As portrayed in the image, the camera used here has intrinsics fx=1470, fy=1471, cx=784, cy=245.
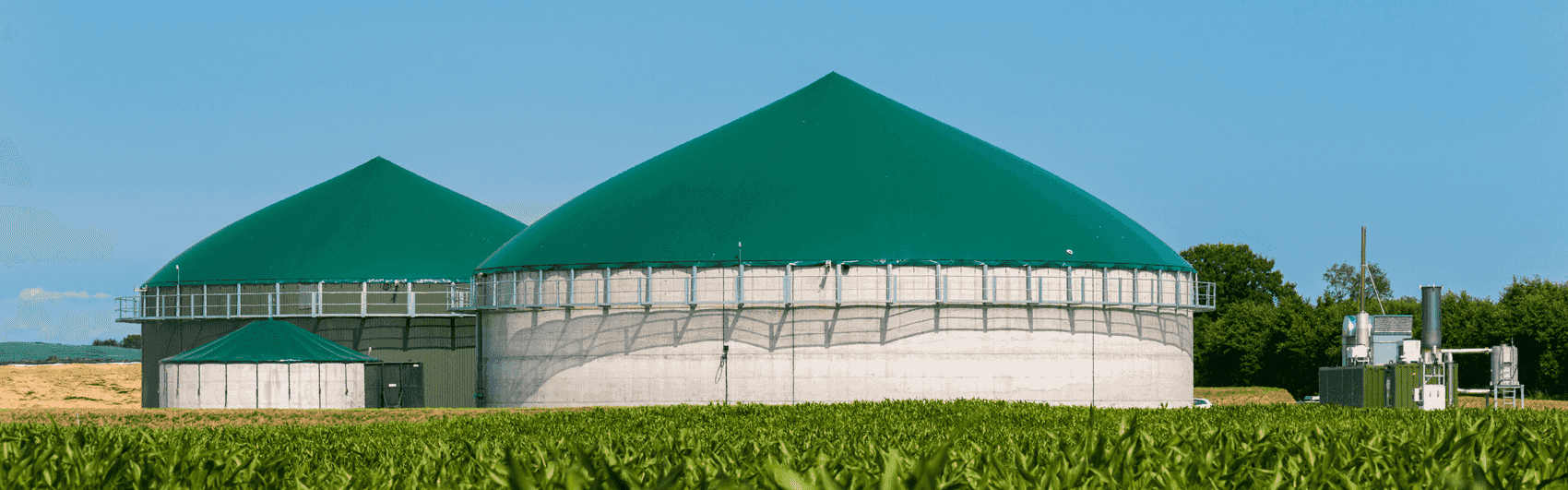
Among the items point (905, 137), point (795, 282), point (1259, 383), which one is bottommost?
point (1259, 383)

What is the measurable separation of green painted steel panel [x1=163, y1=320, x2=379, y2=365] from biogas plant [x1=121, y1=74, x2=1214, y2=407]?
89 centimetres

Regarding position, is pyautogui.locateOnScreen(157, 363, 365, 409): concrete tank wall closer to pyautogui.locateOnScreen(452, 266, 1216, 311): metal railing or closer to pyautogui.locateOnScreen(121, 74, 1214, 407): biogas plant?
pyautogui.locateOnScreen(121, 74, 1214, 407): biogas plant

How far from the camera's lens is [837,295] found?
5212 cm

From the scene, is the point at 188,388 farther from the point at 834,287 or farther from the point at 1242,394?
the point at 1242,394

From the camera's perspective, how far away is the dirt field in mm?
91312

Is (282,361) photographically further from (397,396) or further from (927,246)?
(927,246)

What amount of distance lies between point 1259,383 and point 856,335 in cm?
5255

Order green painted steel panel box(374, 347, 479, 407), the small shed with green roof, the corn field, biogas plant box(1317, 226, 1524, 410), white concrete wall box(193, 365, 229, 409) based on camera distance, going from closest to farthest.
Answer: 1. the corn field
2. biogas plant box(1317, 226, 1524, 410)
3. white concrete wall box(193, 365, 229, 409)
4. the small shed with green roof
5. green painted steel panel box(374, 347, 479, 407)

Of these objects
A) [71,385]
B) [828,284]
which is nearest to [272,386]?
[828,284]

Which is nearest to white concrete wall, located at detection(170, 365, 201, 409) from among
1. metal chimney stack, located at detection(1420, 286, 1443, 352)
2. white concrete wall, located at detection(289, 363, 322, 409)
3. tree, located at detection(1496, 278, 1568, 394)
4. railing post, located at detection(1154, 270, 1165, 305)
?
white concrete wall, located at detection(289, 363, 322, 409)

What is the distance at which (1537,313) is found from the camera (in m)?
77.8

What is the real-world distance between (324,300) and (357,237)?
4359mm

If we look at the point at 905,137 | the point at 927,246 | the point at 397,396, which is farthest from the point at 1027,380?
the point at 397,396

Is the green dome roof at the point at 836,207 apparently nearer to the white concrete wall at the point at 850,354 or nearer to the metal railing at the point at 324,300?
the white concrete wall at the point at 850,354
